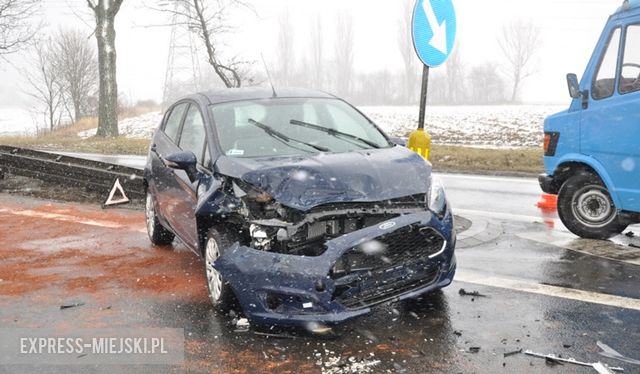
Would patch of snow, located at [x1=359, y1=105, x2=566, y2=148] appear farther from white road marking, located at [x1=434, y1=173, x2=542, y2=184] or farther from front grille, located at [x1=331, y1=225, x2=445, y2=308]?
front grille, located at [x1=331, y1=225, x2=445, y2=308]

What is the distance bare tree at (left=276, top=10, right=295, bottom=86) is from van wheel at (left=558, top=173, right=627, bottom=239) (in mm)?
79554

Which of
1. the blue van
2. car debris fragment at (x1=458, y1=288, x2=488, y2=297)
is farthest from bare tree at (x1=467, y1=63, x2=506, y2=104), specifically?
car debris fragment at (x1=458, y1=288, x2=488, y2=297)

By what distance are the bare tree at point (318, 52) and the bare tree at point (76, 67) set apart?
46.2 m

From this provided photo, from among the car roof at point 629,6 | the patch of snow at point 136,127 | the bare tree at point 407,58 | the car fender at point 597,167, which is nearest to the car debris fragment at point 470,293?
the car fender at point 597,167

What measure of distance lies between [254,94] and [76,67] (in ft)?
146

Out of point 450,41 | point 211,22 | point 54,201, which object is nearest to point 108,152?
point 211,22

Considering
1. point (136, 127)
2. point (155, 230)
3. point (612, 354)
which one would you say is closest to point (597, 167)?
point (612, 354)

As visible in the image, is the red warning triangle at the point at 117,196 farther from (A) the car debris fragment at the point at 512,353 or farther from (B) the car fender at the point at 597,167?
(A) the car debris fragment at the point at 512,353

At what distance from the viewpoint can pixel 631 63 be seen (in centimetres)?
636

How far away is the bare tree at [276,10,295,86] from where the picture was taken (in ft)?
281

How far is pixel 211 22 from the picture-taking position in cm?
1994

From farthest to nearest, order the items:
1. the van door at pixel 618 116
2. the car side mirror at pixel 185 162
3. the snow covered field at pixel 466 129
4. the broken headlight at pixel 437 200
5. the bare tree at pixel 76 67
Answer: the bare tree at pixel 76 67 → the snow covered field at pixel 466 129 → the van door at pixel 618 116 → the car side mirror at pixel 185 162 → the broken headlight at pixel 437 200

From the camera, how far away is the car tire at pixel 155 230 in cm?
684

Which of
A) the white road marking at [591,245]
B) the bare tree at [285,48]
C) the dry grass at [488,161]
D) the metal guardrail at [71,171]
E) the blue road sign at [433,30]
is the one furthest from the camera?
the bare tree at [285,48]
